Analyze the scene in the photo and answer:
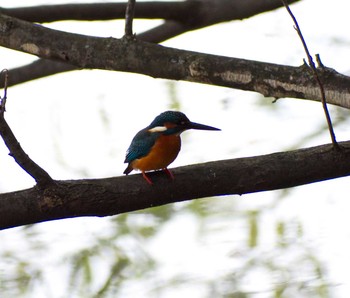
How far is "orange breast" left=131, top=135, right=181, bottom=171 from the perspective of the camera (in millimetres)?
4031

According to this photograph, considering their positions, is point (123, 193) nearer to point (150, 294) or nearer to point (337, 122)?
point (150, 294)

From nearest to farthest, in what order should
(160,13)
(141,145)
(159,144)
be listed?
(159,144)
(141,145)
(160,13)

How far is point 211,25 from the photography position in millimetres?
5148

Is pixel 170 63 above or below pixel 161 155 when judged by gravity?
above

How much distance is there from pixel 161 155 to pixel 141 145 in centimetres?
25

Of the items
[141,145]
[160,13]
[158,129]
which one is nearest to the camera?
[141,145]

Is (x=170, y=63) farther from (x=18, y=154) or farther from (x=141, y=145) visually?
(x=18, y=154)

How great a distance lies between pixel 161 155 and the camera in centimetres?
412

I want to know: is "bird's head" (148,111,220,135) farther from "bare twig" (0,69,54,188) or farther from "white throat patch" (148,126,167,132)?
"bare twig" (0,69,54,188)

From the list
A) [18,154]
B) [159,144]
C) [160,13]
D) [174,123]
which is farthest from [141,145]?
[18,154]

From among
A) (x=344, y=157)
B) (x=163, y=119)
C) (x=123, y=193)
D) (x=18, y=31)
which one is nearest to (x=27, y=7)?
(x=18, y=31)

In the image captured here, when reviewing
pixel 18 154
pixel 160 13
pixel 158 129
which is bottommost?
pixel 18 154

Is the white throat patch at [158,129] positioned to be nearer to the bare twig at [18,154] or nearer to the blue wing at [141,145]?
the blue wing at [141,145]

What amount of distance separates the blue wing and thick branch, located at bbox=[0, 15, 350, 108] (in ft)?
1.35
